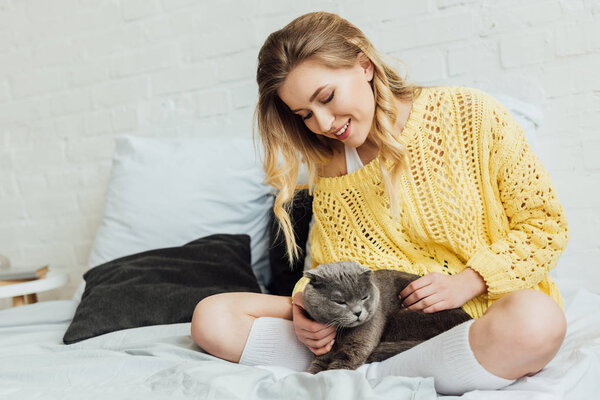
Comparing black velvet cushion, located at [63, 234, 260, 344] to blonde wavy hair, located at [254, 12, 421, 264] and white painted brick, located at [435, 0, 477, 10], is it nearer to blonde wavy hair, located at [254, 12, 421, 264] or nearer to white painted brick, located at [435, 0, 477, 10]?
blonde wavy hair, located at [254, 12, 421, 264]

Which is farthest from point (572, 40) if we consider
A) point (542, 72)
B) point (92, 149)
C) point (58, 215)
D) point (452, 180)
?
point (58, 215)

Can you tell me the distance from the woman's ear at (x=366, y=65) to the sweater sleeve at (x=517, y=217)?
0.27 m

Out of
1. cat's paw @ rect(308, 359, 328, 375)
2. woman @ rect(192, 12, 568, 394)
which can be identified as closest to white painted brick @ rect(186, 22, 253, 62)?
woman @ rect(192, 12, 568, 394)

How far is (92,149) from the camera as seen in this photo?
2076mm

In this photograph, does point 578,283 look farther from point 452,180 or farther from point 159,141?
point 159,141

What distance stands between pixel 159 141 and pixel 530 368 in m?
1.33

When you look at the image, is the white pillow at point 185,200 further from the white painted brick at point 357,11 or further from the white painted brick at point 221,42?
the white painted brick at point 357,11

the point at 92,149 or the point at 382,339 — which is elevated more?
the point at 92,149

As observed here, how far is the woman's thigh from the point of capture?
108 centimetres

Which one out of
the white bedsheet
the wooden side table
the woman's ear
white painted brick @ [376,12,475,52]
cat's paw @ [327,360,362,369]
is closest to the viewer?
A: the white bedsheet

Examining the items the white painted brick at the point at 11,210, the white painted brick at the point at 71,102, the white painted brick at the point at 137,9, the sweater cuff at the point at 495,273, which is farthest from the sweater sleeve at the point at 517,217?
the white painted brick at the point at 11,210

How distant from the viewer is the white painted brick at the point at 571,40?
1.49 meters

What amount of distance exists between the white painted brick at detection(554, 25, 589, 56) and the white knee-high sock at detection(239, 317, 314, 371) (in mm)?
1132

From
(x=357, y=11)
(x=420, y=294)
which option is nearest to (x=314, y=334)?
(x=420, y=294)
